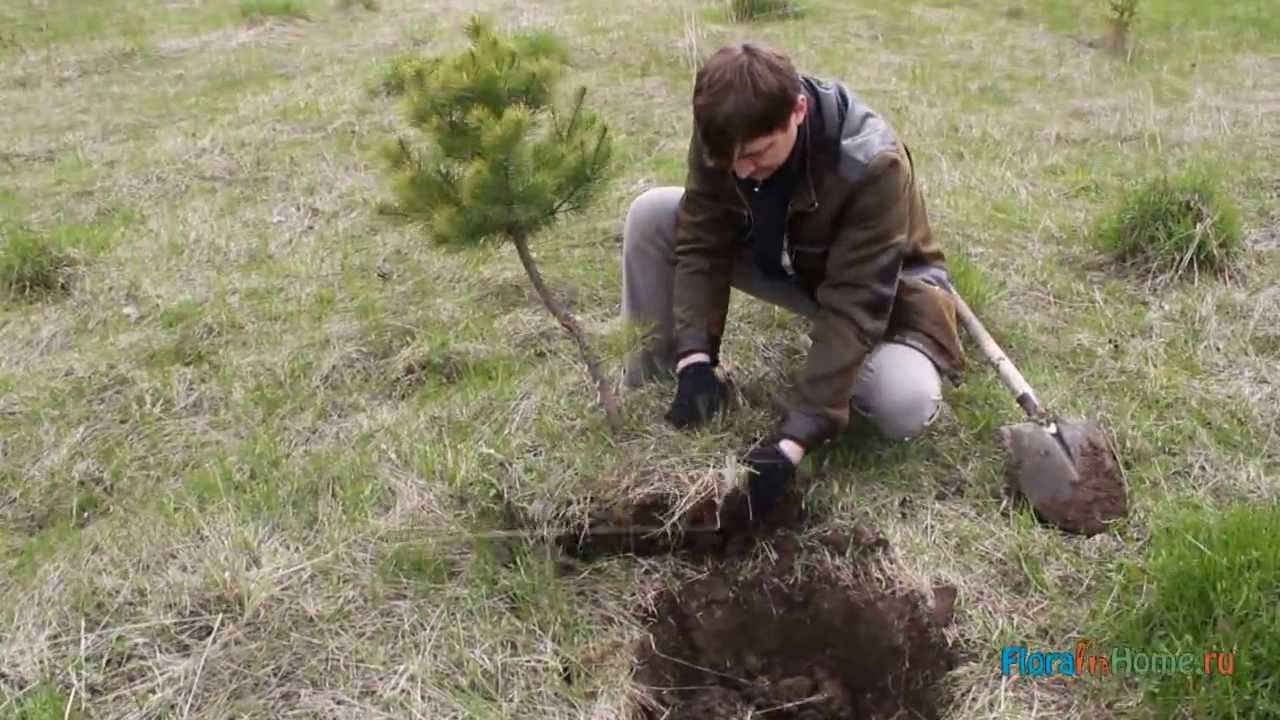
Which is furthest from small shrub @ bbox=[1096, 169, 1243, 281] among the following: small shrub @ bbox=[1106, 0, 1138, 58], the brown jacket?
small shrub @ bbox=[1106, 0, 1138, 58]

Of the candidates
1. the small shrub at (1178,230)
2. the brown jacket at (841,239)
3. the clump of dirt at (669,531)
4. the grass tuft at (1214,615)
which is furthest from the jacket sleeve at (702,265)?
the small shrub at (1178,230)

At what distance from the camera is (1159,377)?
9.04 ft

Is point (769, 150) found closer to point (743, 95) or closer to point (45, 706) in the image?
point (743, 95)

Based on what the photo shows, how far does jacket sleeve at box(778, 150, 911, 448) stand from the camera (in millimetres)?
2197

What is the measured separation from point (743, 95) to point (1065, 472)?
43.4 inches

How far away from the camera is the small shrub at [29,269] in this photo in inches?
142

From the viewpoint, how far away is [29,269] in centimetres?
361

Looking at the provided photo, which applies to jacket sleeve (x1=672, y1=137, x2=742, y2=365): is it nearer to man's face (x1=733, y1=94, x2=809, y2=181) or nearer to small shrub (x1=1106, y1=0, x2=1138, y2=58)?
man's face (x1=733, y1=94, x2=809, y2=181)

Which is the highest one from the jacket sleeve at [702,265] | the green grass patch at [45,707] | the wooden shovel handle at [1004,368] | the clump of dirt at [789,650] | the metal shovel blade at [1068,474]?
the jacket sleeve at [702,265]

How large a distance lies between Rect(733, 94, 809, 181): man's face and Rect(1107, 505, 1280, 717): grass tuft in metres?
1.09

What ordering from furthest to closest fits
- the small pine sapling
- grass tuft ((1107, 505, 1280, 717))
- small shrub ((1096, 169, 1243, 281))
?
small shrub ((1096, 169, 1243, 281)) → the small pine sapling → grass tuft ((1107, 505, 1280, 717))

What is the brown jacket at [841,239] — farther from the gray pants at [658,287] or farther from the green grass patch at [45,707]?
the green grass patch at [45,707]

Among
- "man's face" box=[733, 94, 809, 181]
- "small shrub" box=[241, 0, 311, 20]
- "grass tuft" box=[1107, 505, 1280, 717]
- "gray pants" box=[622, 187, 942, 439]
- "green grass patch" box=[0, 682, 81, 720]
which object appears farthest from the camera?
"small shrub" box=[241, 0, 311, 20]

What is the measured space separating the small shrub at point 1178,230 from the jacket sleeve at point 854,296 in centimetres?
150
